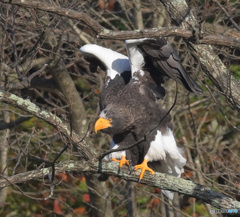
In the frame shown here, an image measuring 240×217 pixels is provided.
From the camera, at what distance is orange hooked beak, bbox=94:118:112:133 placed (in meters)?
4.97

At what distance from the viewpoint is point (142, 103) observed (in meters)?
5.50

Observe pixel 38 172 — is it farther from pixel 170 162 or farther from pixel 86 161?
pixel 170 162

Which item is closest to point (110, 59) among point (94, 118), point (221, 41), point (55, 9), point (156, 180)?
point (94, 118)

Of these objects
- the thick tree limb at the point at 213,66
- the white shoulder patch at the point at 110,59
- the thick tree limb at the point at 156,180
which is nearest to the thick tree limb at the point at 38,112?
the thick tree limb at the point at 156,180

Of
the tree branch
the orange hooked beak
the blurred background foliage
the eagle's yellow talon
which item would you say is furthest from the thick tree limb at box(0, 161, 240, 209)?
the blurred background foliage

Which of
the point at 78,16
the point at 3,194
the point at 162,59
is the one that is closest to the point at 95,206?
the point at 3,194

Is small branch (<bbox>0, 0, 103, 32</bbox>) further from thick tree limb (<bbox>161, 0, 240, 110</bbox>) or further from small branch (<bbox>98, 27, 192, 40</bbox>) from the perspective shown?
thick tree limb (<bbox>161, 0, 240, 110</bbox>)

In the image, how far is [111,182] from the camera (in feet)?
26.2

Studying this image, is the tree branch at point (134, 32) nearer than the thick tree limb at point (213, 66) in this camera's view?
Yes

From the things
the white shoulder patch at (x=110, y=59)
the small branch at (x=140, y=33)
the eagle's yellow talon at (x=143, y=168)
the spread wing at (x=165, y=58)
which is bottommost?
the eagle's yellow talon at (x=143, y=168)

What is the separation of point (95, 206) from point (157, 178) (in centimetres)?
222

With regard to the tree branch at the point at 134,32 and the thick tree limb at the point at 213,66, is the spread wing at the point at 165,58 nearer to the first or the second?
the thick tree limb at the point at 213,66

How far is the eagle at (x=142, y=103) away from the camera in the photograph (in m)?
5.29

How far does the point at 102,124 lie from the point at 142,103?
0.60m
